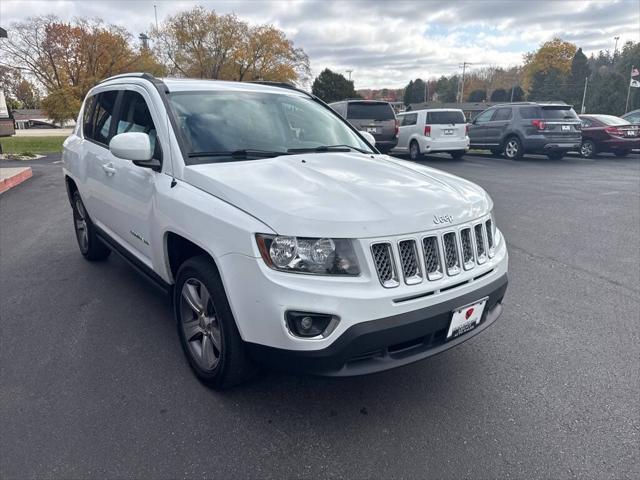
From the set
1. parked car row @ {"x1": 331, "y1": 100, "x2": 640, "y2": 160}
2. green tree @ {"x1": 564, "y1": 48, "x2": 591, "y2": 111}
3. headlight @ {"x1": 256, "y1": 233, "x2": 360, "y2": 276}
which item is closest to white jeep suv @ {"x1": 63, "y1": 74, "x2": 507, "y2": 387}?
headlight @ {"x1": 256, "y1": 233, "x2": 360, "y2": 276}

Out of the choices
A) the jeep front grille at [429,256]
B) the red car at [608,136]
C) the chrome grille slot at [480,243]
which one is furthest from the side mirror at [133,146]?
the red car at [608,136]

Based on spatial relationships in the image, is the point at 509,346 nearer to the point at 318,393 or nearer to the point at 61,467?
the point at 318,393

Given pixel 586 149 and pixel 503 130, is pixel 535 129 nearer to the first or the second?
pixel 503 130

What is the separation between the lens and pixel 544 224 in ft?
23.0

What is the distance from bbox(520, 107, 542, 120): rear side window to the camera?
1471 centimetres

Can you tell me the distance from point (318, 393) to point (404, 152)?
50.3 ft

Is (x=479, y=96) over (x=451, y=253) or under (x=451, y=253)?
over

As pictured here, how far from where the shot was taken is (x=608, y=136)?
15.9 metres

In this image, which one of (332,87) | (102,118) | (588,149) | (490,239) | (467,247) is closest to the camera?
(467,247)

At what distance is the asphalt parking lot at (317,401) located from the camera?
7.46 ft

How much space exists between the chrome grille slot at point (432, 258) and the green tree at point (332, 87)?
65.5 metres

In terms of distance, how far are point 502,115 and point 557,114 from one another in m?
1.91

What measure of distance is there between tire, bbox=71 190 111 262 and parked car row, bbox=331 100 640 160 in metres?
9.90

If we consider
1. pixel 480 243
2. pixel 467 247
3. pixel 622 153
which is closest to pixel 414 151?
pixel 622 153
